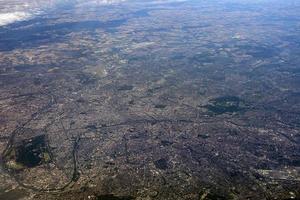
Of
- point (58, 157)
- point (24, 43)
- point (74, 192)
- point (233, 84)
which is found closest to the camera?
point (74, 192)

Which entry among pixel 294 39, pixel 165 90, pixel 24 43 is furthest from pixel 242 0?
pixel 165 90

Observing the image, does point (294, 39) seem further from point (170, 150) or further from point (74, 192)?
point (74, 192)

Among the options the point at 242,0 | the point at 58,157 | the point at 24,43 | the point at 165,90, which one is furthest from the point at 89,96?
the point at 242,0

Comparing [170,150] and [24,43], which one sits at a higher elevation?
[170,150]

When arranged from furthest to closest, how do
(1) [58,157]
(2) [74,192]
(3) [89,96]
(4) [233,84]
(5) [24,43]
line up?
(5) [24,43], (4) [233,84], (3) [89,96], (1) [58,157], (2) [74,192]

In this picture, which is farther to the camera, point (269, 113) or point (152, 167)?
point (269, 113)

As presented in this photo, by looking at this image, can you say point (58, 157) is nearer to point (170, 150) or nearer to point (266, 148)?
point (170, 150)
